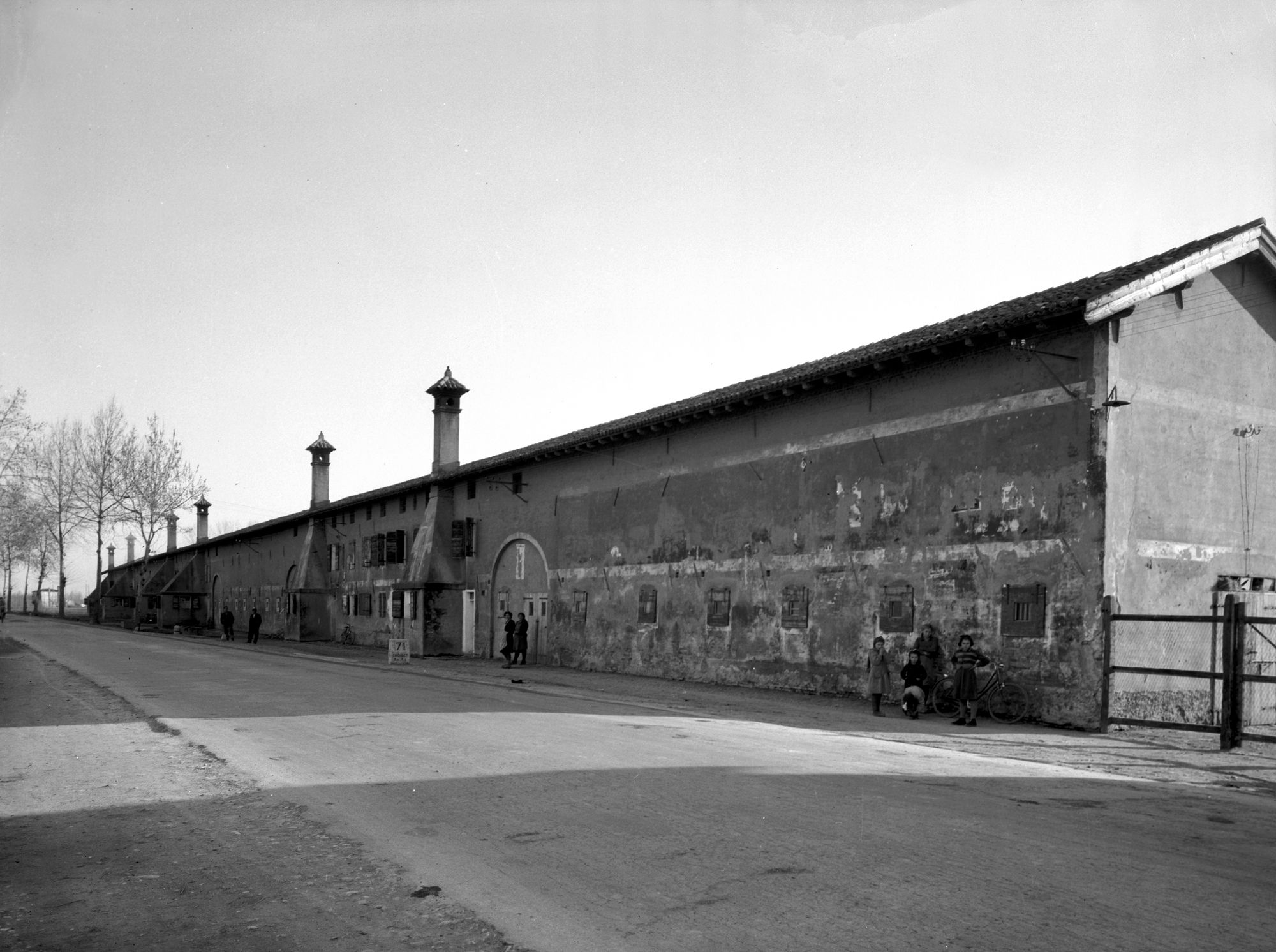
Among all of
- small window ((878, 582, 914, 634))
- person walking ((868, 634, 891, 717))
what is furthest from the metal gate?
small window ((878, 582, 914, 634))

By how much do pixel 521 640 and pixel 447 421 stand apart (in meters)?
14.4

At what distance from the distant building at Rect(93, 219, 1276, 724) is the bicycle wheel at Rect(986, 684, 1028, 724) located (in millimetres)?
228

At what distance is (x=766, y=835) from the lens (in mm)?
6945

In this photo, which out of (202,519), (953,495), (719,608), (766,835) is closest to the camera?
(766,835)

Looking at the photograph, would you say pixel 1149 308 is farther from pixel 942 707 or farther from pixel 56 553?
pixel 56 553

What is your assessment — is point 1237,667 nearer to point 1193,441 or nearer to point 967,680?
point 967,680

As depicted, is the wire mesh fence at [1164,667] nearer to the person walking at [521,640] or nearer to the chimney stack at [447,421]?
the person walking at [521,640]

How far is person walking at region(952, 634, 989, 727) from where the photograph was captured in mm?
15625

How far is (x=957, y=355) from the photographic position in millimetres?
18172

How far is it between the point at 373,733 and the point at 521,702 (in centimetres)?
517

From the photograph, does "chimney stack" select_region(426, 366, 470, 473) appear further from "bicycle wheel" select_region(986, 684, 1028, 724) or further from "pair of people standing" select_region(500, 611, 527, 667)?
"bicycle wheel" select_region(986, 684, 1028, 724)

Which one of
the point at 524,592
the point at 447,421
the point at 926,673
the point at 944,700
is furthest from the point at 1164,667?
the point at 447,421

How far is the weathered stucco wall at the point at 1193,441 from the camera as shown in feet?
51.8

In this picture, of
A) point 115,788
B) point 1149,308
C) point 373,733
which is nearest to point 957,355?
point 1149,308
